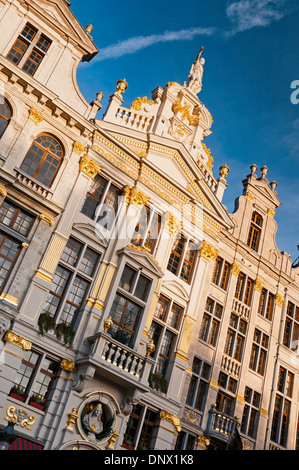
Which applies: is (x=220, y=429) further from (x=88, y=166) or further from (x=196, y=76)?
(x=196, y=76)

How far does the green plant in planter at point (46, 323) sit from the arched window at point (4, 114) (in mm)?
7468

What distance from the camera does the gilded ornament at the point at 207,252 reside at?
1001 inches

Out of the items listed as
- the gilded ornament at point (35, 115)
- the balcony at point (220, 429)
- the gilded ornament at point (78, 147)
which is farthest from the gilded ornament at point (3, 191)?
the balcony at point (220, 429)

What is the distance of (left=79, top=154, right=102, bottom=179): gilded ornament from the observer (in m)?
22.1

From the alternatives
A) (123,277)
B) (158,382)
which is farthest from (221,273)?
(158,382)

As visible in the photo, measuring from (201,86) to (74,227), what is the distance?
13429 mm

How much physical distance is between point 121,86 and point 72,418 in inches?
625

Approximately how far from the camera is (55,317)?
64.0 feet

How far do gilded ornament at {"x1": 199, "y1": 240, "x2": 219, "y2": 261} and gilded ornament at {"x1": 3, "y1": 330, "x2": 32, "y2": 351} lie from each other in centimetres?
1049

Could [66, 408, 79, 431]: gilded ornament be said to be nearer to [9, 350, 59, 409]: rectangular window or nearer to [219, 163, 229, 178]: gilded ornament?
[9, 350, 59, 409]: rectangular window

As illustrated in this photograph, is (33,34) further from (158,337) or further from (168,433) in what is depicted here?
(168,433)

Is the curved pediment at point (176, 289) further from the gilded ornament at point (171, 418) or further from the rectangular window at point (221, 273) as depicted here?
the gilded ornament at point (171, 418)

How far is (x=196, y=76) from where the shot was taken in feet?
97.0

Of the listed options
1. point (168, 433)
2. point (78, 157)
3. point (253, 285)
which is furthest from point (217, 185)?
point (168, 433)
